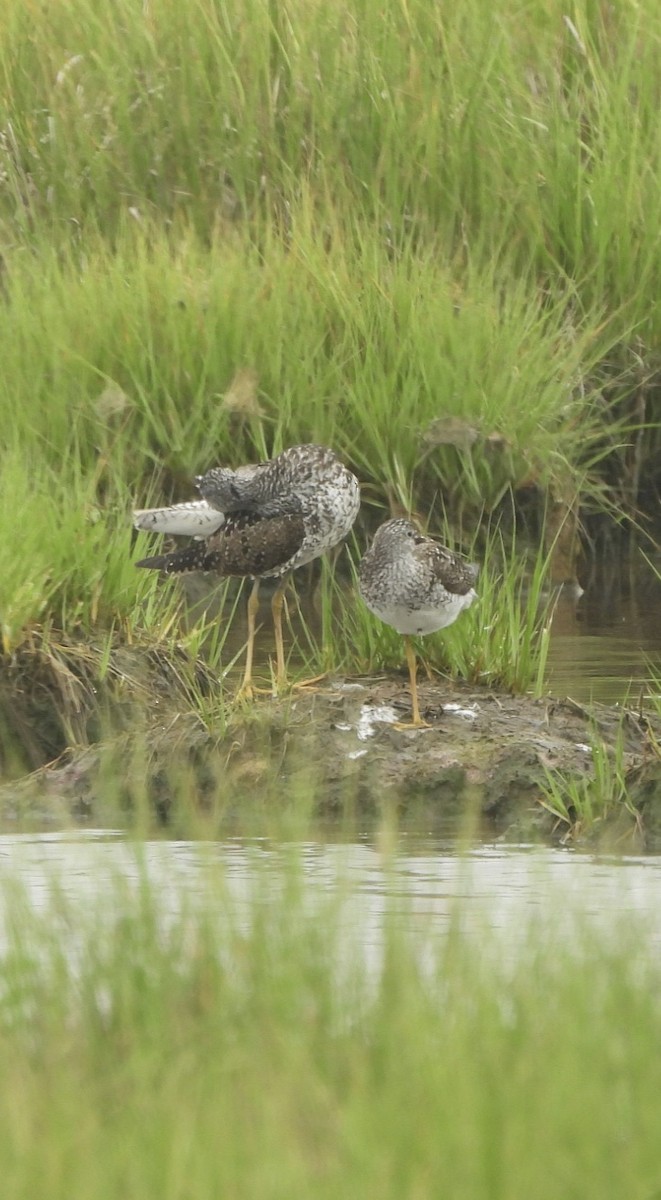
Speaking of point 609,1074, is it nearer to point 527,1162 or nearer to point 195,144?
point 527,1162

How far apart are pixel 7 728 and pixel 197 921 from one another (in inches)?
160

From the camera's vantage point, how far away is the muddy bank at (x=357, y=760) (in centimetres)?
743

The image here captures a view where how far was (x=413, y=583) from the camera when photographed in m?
7.62

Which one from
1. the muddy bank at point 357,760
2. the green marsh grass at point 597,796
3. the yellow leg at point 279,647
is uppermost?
the green marsh grass at point 597,796

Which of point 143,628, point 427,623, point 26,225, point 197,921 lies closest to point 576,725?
point 427,623

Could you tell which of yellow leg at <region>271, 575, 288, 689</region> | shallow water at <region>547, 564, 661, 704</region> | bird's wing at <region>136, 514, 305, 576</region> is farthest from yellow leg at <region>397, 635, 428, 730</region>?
bird's wing at <region>136, 514, 305, 576</region>

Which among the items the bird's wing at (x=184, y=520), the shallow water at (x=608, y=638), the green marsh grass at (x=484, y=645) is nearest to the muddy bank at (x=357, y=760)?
the green marsh grass at (x=484, y=645)

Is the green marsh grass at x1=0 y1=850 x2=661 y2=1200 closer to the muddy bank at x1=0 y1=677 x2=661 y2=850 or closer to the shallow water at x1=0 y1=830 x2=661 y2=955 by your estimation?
the shallow water at x1=0 y1=830 x2=661 y2=955

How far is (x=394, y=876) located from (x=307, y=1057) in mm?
1806

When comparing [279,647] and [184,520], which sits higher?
[184,520]

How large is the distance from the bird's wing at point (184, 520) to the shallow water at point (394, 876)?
2.20 meters

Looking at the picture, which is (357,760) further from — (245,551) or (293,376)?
(293,376)

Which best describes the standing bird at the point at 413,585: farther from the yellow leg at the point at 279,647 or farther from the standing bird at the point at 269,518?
the standing bird at the point at 269,518

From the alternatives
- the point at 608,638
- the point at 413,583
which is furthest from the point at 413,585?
the point at 608,638
